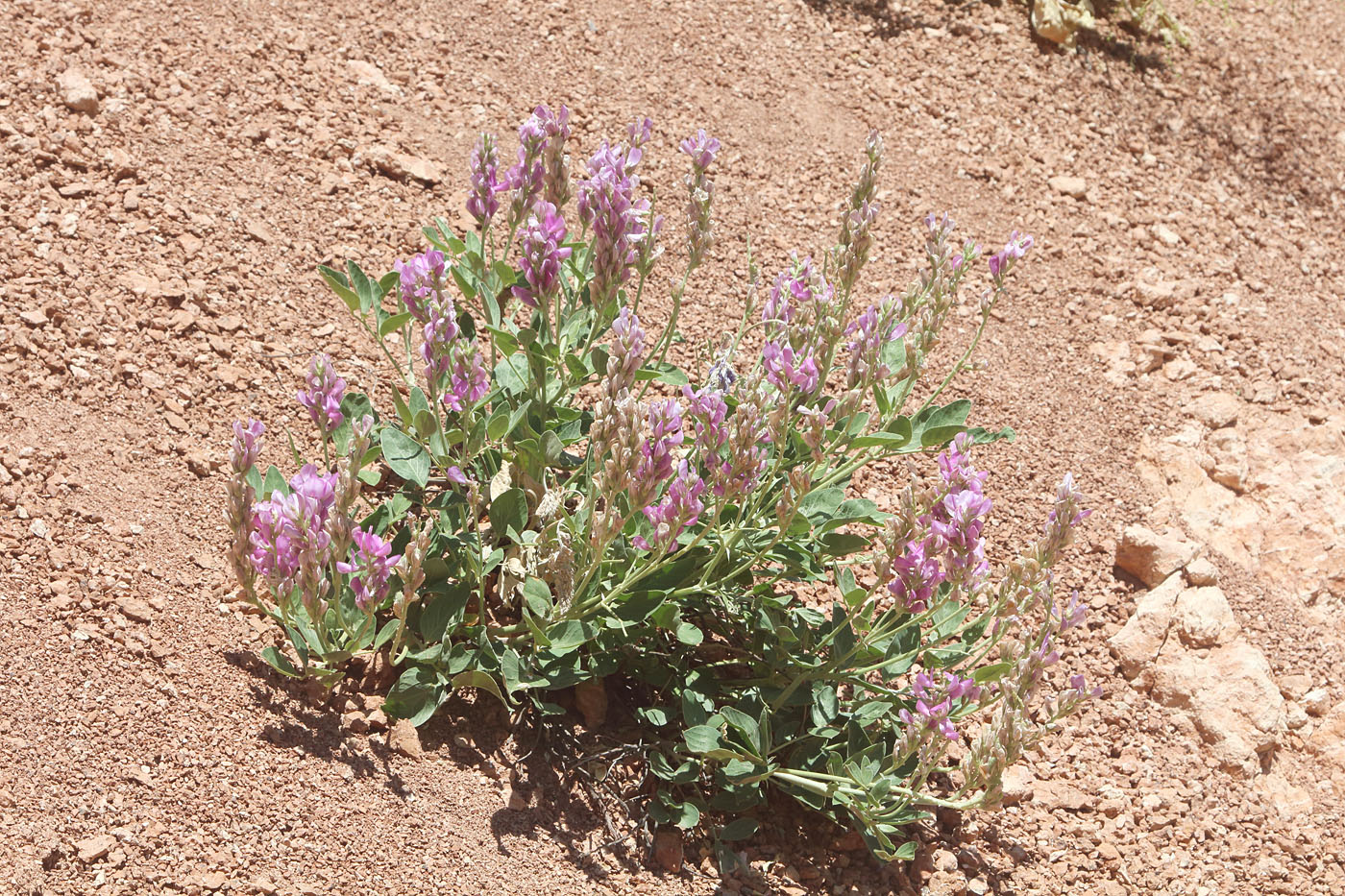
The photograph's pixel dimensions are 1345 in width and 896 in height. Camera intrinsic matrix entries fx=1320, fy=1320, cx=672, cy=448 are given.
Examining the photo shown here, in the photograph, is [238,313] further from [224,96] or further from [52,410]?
[224,96]

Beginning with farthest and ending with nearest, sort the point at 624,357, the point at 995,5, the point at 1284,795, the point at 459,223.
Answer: the point at 995,5 < the point at 459,223 < the point at 1284,795 < the point at 624,357

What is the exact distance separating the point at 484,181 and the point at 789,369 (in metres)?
0.91

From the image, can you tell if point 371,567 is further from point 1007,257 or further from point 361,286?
point 1007,257

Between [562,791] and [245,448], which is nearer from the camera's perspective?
[245,448]

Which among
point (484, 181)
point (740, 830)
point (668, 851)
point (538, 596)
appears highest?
point (484, 181)

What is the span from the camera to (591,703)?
135 inches

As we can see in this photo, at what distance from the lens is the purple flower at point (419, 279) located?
9.73 ft

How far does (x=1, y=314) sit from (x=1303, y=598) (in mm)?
4163

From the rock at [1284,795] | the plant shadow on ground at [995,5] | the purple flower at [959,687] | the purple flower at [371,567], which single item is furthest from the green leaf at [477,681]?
the plant shadow on ground at [995,5]

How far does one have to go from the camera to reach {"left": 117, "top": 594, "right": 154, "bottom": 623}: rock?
123 inches

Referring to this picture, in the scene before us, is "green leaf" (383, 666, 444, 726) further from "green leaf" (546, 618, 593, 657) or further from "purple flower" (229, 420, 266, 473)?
"purple flower" (229, 420, 266, 473)

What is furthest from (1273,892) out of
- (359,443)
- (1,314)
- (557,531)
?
(1,314)

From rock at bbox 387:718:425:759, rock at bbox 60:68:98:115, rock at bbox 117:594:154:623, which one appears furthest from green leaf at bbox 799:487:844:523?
rock at bbox 60:68:98:115

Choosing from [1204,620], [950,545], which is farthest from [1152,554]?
[950,545]
